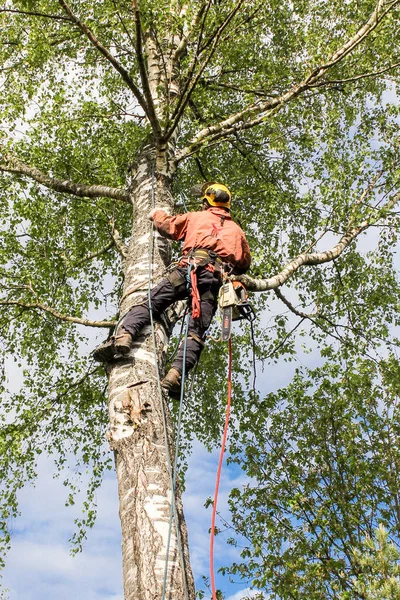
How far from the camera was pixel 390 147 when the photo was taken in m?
8.96

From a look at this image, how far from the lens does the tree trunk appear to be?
3.16 metres

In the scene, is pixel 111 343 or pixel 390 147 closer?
pixel 111 343

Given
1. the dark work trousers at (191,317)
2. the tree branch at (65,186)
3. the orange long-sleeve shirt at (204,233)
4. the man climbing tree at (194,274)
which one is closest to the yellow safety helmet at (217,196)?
the man climbing tree at (194,274)

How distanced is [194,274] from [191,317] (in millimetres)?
381

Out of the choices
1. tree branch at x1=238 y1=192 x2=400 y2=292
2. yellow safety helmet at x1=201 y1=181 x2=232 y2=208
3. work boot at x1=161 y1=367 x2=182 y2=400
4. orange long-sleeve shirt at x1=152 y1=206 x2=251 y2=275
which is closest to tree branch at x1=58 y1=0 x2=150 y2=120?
yellow safety helmet at x1=201 y1=181 x2=232 y2=208

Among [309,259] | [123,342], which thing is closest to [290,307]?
[309,259]

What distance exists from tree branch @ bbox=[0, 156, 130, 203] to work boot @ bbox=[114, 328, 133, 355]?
237 centimetres

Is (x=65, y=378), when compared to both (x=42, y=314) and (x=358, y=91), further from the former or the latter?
(x=358, y=91)

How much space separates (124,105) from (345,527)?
881 centimetres

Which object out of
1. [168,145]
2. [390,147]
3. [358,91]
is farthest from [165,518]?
[358,91]

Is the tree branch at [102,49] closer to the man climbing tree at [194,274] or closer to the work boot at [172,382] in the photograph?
the man climbing tree at [194,274]

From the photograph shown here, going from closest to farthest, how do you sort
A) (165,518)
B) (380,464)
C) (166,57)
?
1. (165,518)
2. (166,57)
3. (380,464)

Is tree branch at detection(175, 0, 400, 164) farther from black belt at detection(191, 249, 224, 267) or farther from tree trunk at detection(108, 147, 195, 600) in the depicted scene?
tree trunk at detection(108, 147, 195, 600)

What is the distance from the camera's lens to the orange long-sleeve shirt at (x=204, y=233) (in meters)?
5.35
